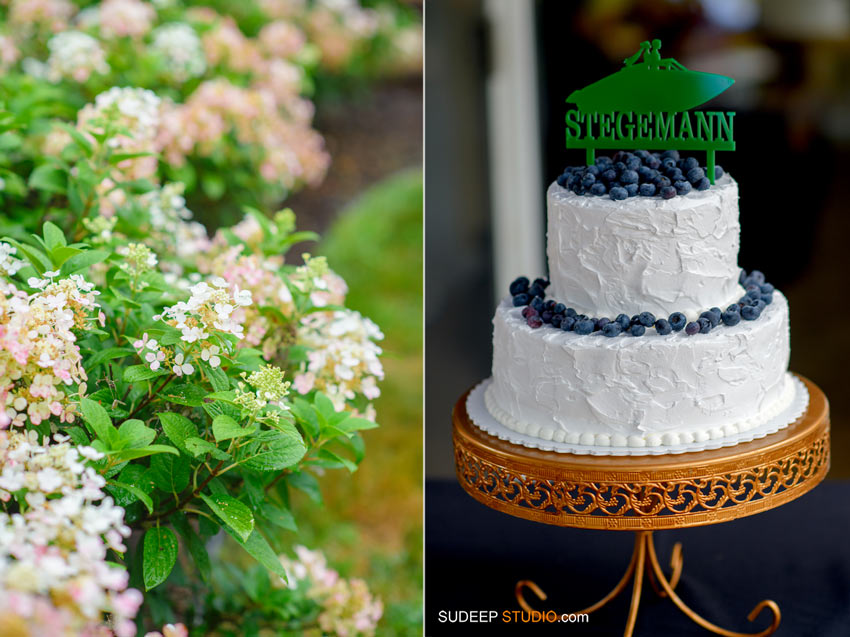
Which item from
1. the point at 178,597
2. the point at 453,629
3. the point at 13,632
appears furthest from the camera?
the point at 178,597

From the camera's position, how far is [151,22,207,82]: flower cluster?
277 cm

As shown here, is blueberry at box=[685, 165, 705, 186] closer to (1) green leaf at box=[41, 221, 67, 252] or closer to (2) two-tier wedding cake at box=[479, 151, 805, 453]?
(2) two-tier wedding cake at box=[479, 151, 805, 453]

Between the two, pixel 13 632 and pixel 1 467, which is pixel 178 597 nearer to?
pixel 1 467

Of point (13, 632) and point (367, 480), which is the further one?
point (367, 480)

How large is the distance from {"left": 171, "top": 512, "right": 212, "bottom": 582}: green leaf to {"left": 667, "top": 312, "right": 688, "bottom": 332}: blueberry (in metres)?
0.94

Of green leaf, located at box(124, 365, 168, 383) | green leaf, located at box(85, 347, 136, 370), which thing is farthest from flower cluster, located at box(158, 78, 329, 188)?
green leaf, located at box(124, 365, 168, 383)

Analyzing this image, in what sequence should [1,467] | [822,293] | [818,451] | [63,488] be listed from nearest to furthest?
[63,488]
[1,467]
[818,451]
[822,293]

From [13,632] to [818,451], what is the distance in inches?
57.7

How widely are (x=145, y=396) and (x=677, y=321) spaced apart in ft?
3.19

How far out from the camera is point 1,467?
127 centimetres

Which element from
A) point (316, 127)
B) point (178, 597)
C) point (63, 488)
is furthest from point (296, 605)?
point (316, 127)

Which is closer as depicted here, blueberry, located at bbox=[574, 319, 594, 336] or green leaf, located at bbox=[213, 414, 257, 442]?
green leaf, located at bbox=[213, 414, 257, 442]

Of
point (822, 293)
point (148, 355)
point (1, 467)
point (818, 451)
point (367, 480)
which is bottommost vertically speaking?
point (367, 480)

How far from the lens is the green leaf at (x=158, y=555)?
1.24 metres
